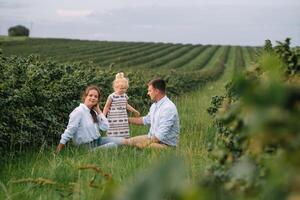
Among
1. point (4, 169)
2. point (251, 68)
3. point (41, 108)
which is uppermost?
point (251, 68)

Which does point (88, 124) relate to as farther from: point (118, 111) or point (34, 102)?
point (118, 111)

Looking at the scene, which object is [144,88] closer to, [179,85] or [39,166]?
[179,85]

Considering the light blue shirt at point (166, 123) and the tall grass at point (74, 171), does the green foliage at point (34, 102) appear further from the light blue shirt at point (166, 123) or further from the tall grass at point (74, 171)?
the light blue shirt at point (166, 123)

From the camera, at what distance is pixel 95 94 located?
7891 millimetres

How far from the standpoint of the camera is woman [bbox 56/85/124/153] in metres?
7.59

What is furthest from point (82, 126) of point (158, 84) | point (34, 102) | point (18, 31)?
point (18, 31)

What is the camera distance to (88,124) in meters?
7.80

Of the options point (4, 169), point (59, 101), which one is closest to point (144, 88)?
point (59, 101)

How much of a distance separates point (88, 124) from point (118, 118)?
123 cm

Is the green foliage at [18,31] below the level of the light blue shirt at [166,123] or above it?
above

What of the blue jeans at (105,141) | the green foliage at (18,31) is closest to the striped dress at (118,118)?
the blue jeans at (105,141)

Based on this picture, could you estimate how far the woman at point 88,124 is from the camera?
299 inches

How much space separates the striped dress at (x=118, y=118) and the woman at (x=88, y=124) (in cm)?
68

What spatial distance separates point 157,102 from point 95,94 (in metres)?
0.93
